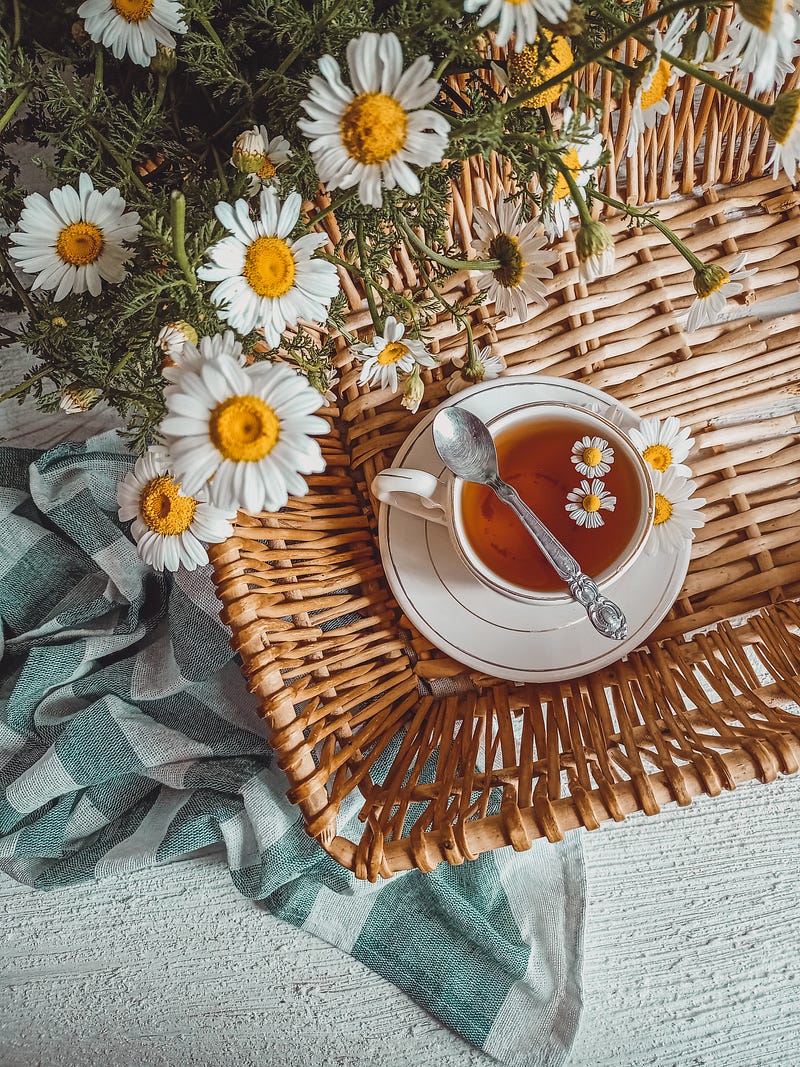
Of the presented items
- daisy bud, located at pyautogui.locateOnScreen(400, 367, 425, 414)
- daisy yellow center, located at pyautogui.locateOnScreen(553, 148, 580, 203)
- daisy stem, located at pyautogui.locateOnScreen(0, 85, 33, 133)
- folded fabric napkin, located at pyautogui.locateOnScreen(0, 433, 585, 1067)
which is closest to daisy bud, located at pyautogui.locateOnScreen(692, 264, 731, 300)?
daisy yellow center, located at pyautogui.locateOnScreen(553, 148, 580, 203)

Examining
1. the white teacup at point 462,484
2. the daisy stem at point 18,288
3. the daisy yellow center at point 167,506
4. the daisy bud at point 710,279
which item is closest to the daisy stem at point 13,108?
the daisy stem at point 18,288

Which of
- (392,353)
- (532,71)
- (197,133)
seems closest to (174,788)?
(392,353)

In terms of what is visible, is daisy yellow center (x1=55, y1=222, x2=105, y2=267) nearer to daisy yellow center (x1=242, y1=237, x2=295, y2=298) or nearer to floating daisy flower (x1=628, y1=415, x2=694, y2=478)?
daisy yellow center (x1=242, y1=237, x2=295, y2=298)

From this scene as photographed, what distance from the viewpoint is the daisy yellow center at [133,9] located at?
1.58 feet

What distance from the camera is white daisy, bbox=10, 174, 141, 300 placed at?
1.65ft

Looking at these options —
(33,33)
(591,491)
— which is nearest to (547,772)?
(591,491)

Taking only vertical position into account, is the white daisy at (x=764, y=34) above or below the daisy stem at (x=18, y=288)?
below

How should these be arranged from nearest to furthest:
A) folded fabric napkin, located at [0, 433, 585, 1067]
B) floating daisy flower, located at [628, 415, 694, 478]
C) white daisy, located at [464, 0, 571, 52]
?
white daisy, located at [464, 0, 571, 52] < floating daisy flower, located at [628, 415, 694, 478] < folded fabric napkin, located at [0, 433, 585, 1067]

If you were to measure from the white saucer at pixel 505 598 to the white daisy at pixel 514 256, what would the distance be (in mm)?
138

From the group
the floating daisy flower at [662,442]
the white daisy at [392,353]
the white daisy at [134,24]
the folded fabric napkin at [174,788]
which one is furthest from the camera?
the folded fabric napkin at [174,788]

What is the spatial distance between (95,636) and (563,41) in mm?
697

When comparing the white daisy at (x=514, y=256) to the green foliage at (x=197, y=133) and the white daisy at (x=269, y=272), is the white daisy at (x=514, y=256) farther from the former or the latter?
the white daisy at (x=269, y=272)

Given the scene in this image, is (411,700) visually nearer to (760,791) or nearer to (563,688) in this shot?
(563,688)

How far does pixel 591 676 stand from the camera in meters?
0.71
